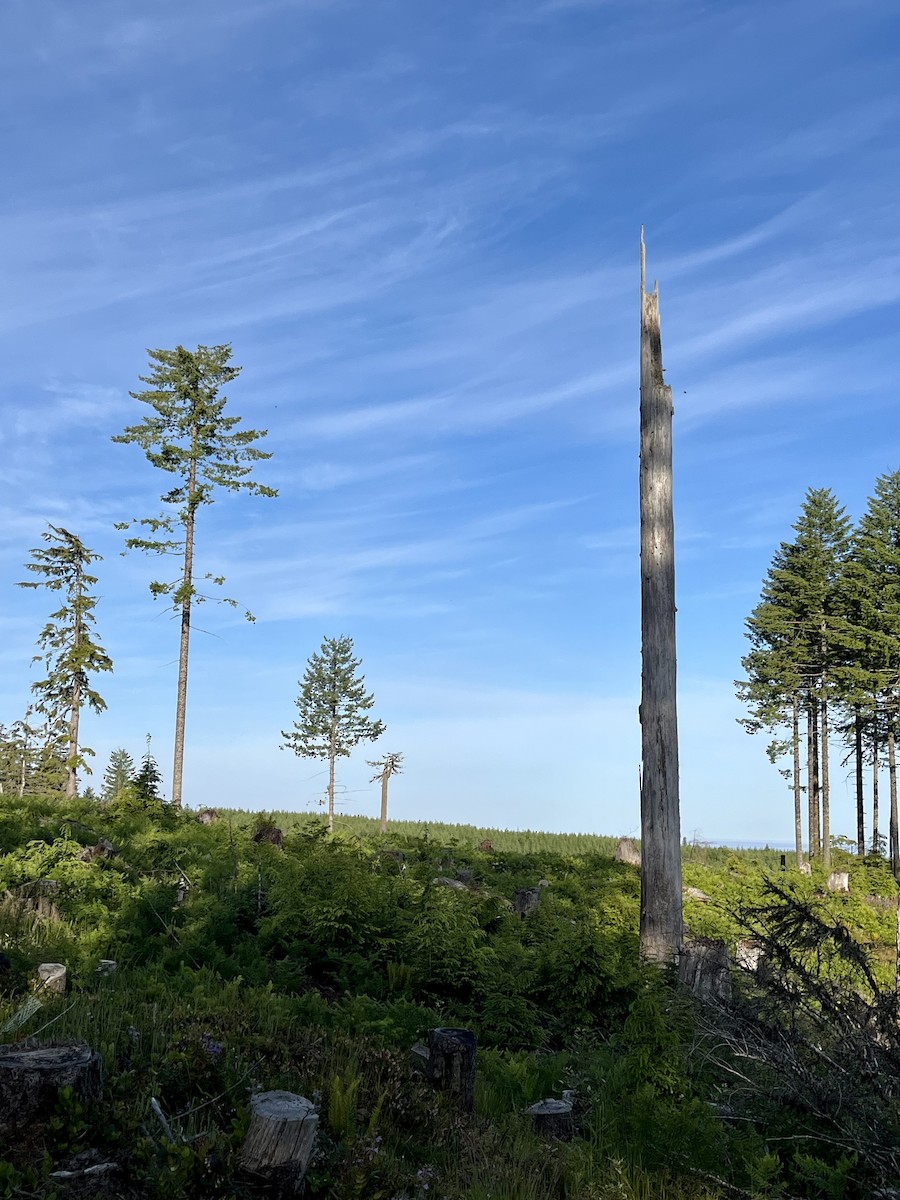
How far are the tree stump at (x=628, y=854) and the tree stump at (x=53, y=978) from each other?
1603 centimetres

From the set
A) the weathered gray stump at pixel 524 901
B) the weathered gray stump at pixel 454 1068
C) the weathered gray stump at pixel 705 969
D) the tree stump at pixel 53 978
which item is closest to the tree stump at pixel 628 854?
the weathered gray stump at pixel 524 901

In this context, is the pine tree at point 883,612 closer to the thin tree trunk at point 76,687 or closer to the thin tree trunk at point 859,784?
the thin tree trunk at point 859,784

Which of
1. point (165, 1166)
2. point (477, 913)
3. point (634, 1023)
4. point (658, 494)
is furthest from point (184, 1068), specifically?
point (658, 494)

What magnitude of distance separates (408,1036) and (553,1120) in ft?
5.22

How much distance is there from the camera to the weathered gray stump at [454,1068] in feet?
21.1

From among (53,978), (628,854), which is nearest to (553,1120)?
(53,978)

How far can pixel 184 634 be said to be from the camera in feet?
107

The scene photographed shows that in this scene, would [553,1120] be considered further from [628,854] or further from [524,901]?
[628,854]

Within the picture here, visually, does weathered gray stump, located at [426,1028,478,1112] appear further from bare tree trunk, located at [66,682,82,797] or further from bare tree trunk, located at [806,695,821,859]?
bare tree trunk, located at [806,695,821,859]

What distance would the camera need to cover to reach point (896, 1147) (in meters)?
5.37

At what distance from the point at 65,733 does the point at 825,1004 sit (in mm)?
35102

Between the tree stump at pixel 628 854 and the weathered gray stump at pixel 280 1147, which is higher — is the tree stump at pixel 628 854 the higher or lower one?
the lower one

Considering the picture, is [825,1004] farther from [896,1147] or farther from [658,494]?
[658,494]

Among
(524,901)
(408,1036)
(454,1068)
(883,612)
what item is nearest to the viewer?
(454,1068)
